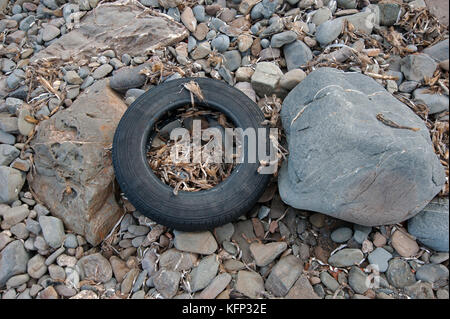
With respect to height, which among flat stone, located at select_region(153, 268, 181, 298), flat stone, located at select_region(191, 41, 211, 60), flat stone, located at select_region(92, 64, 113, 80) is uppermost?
flat stone, located at select_region(191, 41, 211, 60)

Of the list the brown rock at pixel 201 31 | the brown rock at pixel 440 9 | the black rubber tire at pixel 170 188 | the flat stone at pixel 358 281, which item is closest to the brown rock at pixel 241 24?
the brown rock at pixel 201 31

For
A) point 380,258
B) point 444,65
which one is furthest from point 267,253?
point 444,65

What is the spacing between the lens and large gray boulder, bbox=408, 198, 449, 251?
9.19ft

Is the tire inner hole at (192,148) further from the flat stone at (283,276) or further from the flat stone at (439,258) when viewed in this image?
the flat stone at (439,258)

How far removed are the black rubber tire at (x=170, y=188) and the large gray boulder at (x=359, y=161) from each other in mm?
348

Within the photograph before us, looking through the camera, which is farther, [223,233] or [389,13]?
[389,13]

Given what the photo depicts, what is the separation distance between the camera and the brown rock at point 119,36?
3.99 meters

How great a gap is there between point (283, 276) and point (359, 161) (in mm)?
1030

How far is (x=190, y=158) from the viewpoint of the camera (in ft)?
10.9

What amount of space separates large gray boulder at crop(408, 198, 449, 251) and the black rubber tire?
1216 millimetres

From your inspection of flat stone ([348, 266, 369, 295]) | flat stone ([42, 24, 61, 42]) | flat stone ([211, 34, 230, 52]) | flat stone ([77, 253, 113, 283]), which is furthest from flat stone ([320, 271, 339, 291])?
flat stone ([42, 24, 61, 42])

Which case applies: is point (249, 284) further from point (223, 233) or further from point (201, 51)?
point (201, 51)

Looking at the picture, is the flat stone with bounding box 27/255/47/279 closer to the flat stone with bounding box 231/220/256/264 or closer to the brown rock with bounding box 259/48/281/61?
the flat stone with bounding box 231/220/256/264
